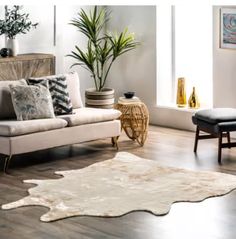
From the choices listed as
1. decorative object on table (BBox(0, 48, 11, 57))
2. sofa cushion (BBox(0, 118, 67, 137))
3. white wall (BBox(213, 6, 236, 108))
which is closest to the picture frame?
white wall (BBox(213, 6, 236, 108))

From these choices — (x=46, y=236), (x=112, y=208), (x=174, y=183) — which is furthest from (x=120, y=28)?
(x=46, y=236)

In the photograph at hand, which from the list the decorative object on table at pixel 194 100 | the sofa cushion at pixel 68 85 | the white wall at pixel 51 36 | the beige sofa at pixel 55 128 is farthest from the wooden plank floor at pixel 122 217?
the white wall at pixel 51 36

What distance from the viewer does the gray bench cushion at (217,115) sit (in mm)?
6568

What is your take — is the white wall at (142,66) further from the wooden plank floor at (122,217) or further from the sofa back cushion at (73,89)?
the wooden plank floor at (122,217)

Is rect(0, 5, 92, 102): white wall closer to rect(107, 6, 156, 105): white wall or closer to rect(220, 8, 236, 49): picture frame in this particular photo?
rect(107, 6, 156, 105): white wall

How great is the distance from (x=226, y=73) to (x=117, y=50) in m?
1.44

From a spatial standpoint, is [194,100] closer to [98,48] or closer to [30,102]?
[98,48]

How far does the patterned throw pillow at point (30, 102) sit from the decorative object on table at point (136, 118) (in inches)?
43.0

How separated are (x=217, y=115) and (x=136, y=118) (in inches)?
46.0

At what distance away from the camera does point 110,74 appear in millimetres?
9102

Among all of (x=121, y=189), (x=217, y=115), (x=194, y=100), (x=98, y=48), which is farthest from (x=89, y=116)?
(x=98, y=48)

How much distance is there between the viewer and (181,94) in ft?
27.2

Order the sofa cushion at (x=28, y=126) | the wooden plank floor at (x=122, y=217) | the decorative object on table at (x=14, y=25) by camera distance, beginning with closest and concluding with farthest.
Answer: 1. the wooden plank floor at (x=122, y=217)
2. the sofa cushion at (x=28, y=126)
3. the decorative object on table at (x=14, y=25)

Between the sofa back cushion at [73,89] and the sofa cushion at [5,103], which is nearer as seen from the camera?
the sofa cushion at [5,103]
